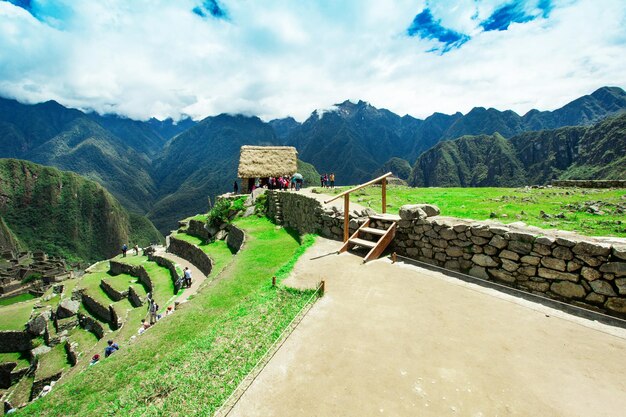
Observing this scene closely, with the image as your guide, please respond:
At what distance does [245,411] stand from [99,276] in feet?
159

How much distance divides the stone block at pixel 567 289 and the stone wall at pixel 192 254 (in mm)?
19062

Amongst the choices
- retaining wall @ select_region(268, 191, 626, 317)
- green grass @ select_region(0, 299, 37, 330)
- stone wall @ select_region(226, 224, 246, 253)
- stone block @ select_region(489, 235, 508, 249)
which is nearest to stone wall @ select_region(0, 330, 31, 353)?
green grass @ select_region(0, 299, 37, 330)

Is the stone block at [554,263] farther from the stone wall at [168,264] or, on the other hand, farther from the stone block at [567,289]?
the stone wall at [168,264]

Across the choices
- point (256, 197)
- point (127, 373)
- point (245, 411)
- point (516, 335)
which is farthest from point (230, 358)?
point (256, 197)

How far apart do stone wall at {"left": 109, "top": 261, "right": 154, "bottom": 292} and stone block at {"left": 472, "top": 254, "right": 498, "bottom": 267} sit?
84.8ft

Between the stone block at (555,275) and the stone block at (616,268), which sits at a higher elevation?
the stone block at (616,268)

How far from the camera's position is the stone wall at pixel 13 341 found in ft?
105

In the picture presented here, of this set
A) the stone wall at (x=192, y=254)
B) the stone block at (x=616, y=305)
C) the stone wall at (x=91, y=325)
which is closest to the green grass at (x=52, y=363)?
the stone wall at (x=91, y=325)

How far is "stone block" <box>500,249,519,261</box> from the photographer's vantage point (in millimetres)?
6906

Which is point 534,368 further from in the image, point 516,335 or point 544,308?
point 544,308

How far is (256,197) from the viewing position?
2848 cm

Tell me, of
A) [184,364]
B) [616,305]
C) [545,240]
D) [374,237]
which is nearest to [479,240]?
[545,240]

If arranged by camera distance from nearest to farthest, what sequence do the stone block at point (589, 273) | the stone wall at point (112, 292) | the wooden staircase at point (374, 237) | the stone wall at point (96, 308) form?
the stone block at point (589, 273) < the wooden staircase at point (374, 237) < the stone wall at point (96, 308) < the stone wall at point (112, 292)

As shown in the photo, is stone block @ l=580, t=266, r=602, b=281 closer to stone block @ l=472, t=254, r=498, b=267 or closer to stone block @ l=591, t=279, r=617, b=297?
stone block @ l=591, t=279, r=617, b=297
